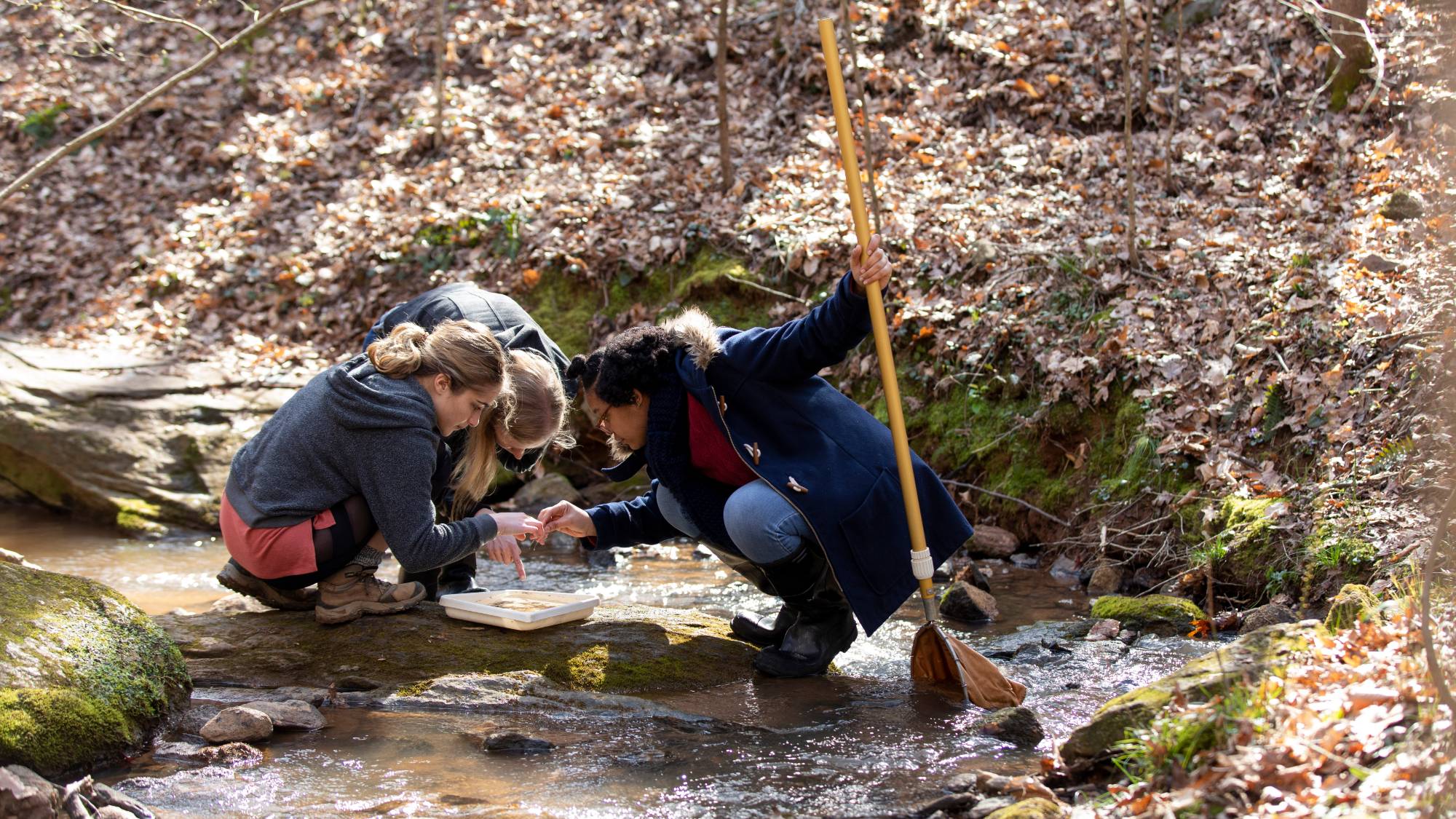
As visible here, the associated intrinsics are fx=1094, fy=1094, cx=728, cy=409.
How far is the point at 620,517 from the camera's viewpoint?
165 inches

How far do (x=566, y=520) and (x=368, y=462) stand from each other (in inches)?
29.9

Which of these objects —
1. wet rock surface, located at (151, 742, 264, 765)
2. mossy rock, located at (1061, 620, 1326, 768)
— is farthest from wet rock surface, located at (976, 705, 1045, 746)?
wet rock surface, located at (151, 742, 264, 765)

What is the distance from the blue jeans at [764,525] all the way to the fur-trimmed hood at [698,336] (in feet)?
1.54

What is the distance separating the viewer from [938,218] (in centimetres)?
724

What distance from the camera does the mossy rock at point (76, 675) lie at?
294 centimetres

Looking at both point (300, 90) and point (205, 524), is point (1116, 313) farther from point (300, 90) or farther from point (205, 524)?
point (300, 90)

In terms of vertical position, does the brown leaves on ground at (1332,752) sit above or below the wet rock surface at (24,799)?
above

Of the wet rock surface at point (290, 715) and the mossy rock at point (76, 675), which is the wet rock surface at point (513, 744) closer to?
the wet rock surface at point (290, 715)

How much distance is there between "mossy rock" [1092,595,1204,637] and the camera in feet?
14.6

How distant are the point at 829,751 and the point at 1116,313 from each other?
370 centimetres

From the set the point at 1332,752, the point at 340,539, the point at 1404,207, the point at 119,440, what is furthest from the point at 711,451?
the point at 119,440

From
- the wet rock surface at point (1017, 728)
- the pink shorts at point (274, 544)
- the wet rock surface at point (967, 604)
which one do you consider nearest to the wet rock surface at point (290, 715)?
the pink shorts at point (274, 544)

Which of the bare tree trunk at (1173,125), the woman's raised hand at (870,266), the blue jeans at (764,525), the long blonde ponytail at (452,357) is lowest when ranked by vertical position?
the blue jeans at (764,525)

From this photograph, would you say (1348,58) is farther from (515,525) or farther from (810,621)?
(515,525)
